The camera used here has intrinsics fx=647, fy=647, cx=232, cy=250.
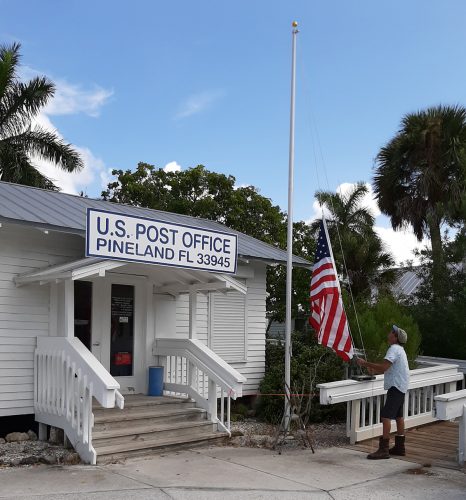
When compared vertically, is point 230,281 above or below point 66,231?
below

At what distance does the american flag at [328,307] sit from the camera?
9.22m

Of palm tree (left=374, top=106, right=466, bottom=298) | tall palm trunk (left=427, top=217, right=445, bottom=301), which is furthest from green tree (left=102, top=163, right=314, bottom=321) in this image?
tall palm trunk (left=427, top=217, right=445, bottom=301)

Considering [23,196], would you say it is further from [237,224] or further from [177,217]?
[237,224]

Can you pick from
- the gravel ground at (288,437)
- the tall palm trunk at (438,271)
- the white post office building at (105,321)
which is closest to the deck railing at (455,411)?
the gravel ground at (288,437)

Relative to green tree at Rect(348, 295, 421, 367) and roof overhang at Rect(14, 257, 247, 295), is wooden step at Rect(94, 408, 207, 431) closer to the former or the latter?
roof overhang at Rect(14, 257, 247, 295)

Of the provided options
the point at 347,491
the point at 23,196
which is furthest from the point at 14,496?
the point at 23,196

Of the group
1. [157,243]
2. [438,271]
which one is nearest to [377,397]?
[157,243]

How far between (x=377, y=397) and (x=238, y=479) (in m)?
3.42

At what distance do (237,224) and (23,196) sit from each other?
55.4 ft

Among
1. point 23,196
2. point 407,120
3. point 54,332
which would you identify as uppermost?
point 407,120

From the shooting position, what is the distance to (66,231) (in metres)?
8.98

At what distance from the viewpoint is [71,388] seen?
27.5ft

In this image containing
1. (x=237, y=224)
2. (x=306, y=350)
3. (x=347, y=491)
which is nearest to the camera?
(x=347, y=491)

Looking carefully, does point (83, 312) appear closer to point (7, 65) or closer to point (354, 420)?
point (354, 420)
